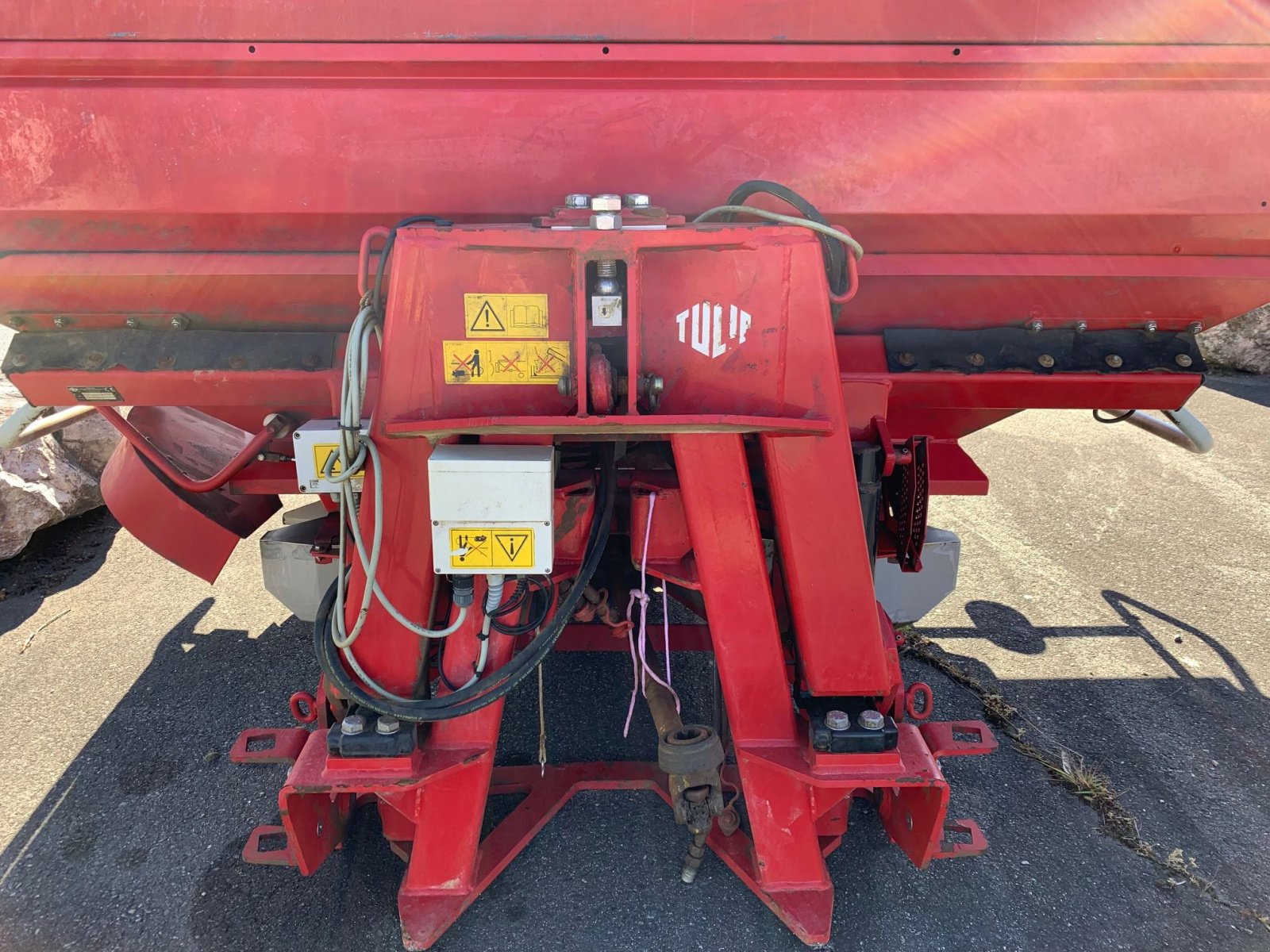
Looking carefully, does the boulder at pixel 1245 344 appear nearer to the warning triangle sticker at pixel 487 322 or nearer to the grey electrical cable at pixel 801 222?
the grey electrical cable at pixel 801 222

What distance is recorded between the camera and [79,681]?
9.75 ft

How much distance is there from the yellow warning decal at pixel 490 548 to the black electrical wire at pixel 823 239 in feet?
2.74

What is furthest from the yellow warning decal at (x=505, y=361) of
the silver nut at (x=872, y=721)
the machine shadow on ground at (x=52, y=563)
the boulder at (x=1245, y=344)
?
the boulder at (x=1245, y=344)

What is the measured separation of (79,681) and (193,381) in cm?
182

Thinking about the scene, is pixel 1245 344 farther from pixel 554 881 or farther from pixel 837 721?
pixel 554 881

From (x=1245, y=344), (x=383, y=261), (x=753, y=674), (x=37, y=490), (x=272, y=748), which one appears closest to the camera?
(x=383, y=261)

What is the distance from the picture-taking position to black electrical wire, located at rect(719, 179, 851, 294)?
154cm

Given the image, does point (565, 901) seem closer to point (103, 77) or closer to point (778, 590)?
point (778, 590)

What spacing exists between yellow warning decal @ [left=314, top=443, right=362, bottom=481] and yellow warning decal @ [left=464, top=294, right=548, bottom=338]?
21.3 inches

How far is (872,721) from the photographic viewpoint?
1830 mm

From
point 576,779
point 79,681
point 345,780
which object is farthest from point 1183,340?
point 79,681

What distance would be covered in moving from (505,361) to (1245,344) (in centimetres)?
799

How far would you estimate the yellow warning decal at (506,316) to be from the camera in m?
1.52

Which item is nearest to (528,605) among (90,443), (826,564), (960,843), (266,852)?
(826,564)
